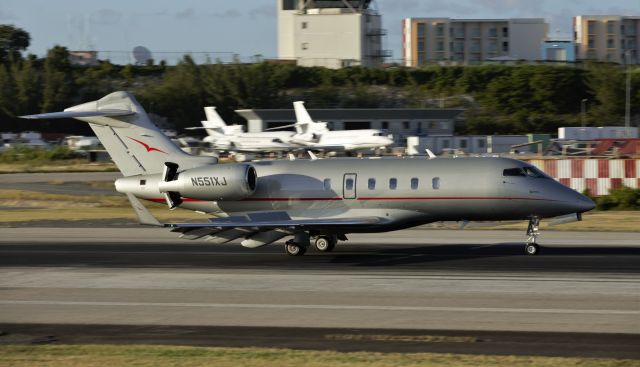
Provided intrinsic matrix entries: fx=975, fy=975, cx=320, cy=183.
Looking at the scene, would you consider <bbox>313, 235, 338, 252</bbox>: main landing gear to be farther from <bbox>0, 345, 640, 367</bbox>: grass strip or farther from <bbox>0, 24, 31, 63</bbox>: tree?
<bbox>0, 24, 31, 63</bbox>: tree

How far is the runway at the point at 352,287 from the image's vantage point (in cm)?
1677

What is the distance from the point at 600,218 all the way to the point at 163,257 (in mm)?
17847

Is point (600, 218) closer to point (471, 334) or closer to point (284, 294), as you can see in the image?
point (284, 294)

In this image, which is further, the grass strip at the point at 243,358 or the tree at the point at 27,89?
the tree at the point at 27,89

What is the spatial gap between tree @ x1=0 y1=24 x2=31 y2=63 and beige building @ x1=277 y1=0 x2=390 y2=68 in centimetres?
4104

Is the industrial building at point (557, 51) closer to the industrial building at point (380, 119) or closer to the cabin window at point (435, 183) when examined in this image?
the industrial building at point (380, 119)

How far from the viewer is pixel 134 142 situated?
29.0m

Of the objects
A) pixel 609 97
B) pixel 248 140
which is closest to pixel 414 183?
pixel 248 140

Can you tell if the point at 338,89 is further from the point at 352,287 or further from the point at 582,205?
the point at 352,287

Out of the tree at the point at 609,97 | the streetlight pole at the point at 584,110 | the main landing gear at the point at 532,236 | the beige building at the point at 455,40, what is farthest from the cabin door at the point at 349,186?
the beige building at the point at 455,40

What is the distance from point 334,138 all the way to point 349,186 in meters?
58.6

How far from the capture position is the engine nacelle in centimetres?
2736

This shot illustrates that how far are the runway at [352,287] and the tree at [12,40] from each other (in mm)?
121721

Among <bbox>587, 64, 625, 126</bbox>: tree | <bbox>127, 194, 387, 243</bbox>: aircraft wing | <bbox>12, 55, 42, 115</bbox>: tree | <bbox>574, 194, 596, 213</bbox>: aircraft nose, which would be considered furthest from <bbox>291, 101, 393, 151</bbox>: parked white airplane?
<bbox>574, 194, 596, 213</bbox>: aircraft nose
